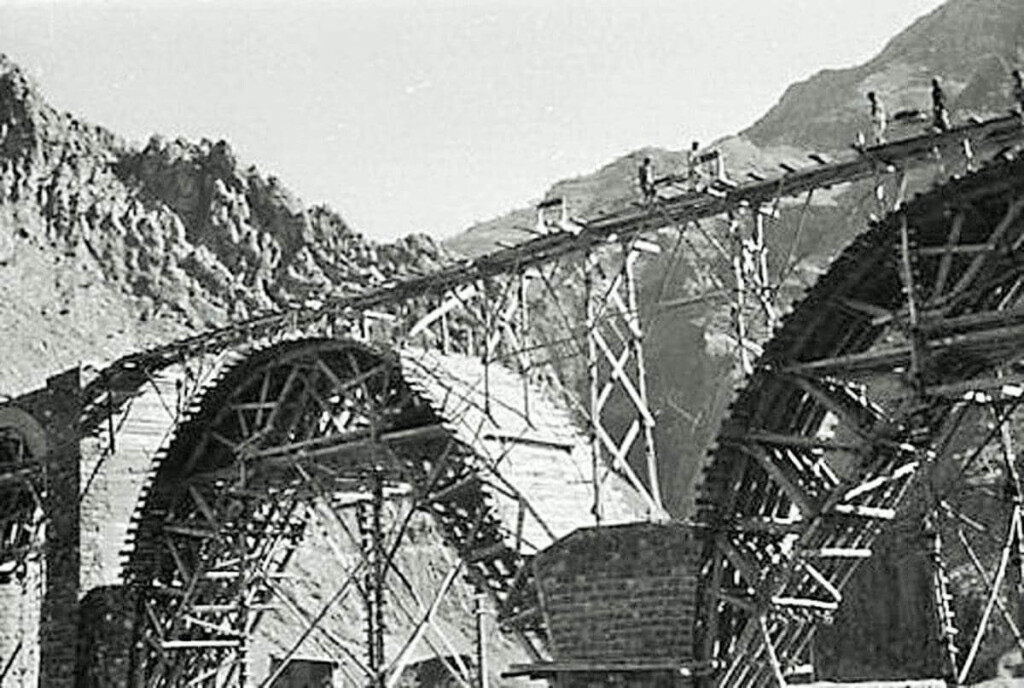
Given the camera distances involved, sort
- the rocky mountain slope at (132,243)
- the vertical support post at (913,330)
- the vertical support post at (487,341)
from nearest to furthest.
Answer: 1. the vertical support post at (913,330)
2. the vertical support post at (487,341)
3. the rocky mountain slope at (132,243)

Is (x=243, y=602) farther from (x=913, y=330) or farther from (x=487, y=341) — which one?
(x=913, y=330)

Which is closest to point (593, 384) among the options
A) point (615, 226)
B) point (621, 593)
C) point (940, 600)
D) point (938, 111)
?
point (615, 226)

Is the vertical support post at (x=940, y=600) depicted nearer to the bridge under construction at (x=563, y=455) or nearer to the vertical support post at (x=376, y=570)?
the bridge under construction at (x=563, y=455)

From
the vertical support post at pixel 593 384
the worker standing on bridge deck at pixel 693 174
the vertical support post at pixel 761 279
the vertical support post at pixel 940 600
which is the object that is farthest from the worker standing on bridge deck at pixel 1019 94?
the vertical support post at pixel 940 600

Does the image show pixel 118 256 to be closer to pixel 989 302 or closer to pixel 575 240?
pixel 575 240

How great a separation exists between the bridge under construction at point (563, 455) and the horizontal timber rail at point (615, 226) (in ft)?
0.13

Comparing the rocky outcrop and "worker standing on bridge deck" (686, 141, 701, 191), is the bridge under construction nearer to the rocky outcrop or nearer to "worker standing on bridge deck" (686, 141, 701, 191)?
"worker standing on bridge deck" (686, 141, 701, 191)

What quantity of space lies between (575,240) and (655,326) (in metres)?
46.6

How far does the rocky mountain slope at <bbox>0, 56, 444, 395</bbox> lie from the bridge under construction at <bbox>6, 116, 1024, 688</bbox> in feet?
50.5

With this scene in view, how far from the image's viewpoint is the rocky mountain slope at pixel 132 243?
4322 cm

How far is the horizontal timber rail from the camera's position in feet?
41.4

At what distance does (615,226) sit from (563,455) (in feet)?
12.7

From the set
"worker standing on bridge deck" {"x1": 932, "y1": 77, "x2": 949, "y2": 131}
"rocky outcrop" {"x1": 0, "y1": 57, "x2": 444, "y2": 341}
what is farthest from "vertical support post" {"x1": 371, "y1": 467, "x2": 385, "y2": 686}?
"rocky outcrop" {"x1": 0, "y1": 57, "x2": 444, "y2": 341}

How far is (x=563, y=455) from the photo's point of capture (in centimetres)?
1814
